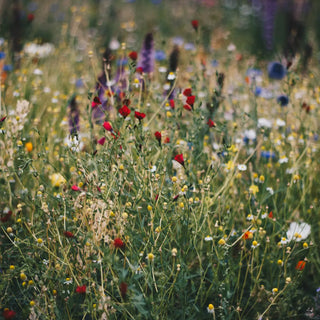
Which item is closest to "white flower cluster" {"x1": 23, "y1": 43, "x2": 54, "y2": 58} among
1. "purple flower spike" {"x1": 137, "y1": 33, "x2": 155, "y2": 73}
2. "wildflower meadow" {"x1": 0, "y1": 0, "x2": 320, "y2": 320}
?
"wildflower meadow" {"x1": 0, "y1": 0, "x2": 320, "y2": 320}

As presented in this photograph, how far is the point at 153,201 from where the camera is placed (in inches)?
64.2

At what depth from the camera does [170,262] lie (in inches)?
68.4

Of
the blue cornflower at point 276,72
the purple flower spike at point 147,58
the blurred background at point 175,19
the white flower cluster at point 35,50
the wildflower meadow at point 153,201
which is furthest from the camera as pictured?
A: the blurred background at point 175,19

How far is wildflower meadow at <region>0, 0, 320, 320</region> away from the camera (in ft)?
5.15

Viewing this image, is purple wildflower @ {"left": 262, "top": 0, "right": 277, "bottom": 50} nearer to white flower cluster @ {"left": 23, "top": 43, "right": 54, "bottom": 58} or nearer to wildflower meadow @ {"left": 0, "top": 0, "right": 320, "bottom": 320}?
wildflower meadow @ {"left": 0, "top": 0, "right": 320, "bottom": 320}

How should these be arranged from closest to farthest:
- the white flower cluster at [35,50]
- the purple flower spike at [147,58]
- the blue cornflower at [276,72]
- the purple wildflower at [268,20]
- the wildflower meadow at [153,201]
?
the wildflower meadow at [153,201], the purple flower spike at [147,58], the white flower cluster at [35,50], the blue cornflower at [276,72], the purple wildflower at [268,20]

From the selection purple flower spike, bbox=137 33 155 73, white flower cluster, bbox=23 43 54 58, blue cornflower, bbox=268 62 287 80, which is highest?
purple flower spike, bbox=137 33 155 73

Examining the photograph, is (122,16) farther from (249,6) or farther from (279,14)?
(279,14)

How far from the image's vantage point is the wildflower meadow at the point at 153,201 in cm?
157

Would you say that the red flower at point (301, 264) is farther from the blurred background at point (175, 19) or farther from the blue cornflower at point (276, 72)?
the blurred background at point (175, 19)

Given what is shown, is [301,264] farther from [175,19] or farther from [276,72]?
[175,19]

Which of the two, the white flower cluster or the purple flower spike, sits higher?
the purple flower spike

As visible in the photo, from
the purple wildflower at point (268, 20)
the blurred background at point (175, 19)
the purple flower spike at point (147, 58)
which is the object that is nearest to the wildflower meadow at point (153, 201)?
the purple flower spike at point (147, 58)

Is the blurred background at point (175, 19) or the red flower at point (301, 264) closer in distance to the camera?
the red flower at point (301, 264)
